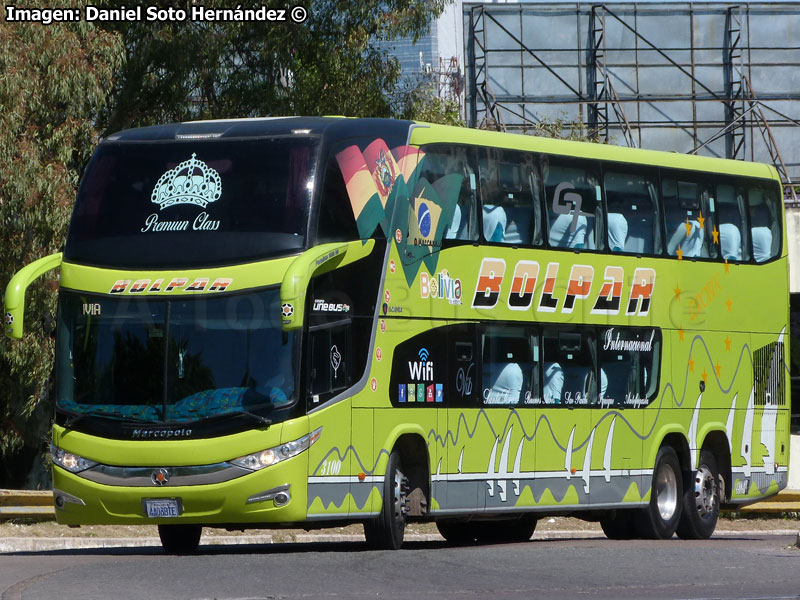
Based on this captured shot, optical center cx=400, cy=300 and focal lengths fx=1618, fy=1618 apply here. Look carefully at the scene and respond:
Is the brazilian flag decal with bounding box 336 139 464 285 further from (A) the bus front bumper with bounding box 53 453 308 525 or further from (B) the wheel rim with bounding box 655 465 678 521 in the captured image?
(B) the wheel rim with bounding box 655 465 678 521

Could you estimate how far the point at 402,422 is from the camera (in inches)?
655

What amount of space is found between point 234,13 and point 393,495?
1559 cm

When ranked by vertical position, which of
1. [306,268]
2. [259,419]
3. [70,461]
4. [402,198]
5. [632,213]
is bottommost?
[70,461]

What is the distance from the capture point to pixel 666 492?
20656 millimetres

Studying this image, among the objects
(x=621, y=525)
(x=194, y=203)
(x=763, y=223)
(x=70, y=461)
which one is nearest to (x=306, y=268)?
(x=194, y=203)

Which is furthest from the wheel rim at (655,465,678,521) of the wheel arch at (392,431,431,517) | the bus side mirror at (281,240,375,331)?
the bus side mirror at (281,240,375,331)

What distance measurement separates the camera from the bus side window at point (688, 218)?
20344 millimetres

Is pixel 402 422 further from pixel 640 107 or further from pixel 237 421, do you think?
pixel 640 107

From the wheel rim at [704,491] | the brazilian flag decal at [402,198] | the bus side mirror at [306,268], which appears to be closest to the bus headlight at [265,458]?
the bus side mirror at [306,268]

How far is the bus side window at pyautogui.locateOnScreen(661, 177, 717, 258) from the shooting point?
20.3 m

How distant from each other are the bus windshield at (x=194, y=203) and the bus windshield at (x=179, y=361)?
479 mm

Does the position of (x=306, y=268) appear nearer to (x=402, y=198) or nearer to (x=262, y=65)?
(x=402, y=198)

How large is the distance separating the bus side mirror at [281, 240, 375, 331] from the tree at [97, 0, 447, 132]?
1412 cm

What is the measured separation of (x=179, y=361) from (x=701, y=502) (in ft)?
28.3
